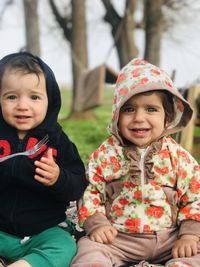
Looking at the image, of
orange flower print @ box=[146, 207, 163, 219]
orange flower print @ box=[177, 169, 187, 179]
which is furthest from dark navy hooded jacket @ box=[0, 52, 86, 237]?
orange flower print @ box=[177, 169, 187, 179]

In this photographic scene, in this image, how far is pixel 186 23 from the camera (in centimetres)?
1152

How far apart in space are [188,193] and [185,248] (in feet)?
0.85

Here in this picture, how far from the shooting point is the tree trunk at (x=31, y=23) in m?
10.2

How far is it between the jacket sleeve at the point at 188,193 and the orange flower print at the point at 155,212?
10 cm

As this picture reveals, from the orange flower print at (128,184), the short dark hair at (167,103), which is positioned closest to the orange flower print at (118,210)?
the orange flower print at (128,184)

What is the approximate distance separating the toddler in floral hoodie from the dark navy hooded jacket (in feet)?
0.37

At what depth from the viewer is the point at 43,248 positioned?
1.96m

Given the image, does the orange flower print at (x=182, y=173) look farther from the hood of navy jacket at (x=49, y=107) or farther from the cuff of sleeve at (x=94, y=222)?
the hood of navy jacket at (x=49, y=107)

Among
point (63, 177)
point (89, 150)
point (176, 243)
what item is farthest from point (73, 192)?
point (89, 150)

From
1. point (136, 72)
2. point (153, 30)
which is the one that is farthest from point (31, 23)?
point (136, 72)

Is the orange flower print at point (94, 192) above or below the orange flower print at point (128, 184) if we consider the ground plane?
below

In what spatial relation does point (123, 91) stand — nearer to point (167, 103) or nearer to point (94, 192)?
point (167, 103)

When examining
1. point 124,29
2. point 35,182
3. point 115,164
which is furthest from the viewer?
point 124,29

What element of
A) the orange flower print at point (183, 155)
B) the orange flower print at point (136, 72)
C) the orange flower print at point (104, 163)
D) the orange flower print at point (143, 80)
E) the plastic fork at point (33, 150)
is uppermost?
the orange flower print at point (136, 72)
